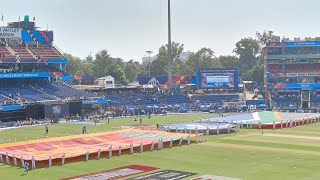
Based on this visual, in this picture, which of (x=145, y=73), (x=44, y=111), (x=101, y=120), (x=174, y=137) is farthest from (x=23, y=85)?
(x=145, y=73)

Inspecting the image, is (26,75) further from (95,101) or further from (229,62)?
(229,62)

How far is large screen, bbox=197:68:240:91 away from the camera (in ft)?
398

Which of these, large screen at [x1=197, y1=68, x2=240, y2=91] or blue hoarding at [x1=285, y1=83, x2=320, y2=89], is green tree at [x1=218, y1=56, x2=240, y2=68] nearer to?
large screen at [x1=197, y1=68, x2=240, y2=91]

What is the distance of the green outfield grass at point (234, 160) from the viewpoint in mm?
37250

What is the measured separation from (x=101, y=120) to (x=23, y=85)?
19718 millimetres

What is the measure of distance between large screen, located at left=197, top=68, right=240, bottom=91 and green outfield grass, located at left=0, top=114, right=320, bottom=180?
61797mm

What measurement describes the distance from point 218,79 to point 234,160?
261 feet

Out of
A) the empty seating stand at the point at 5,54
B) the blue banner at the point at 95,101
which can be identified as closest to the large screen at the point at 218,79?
the blue banner at the point at 95,101

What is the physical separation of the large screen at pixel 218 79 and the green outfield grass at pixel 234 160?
6180 centimetres

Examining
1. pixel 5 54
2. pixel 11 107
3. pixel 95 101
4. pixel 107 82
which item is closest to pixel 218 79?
pixel 107 82

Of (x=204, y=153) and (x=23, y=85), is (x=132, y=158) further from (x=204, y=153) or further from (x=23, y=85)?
(x=23, y=85)

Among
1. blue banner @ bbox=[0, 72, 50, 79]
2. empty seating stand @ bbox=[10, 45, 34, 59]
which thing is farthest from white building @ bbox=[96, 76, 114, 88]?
blue banner @ bbox=[0, 72, 50, 79]

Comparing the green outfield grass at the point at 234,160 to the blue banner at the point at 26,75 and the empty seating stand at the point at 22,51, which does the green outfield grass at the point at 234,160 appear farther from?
the empty seating stand at the point at 22,51

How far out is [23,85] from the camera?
9612 cm
